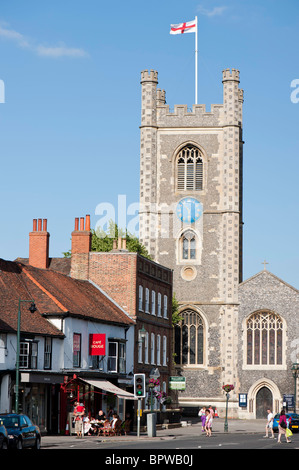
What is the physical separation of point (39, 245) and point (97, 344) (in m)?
10.2

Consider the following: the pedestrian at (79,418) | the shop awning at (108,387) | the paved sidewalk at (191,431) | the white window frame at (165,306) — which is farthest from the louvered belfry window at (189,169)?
the pedestrian at (79,418)

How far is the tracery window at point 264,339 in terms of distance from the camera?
7938 cm

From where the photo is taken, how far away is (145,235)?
8181 cm

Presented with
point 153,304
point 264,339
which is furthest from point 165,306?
point 264,339

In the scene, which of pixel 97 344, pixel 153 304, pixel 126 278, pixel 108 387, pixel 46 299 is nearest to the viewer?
pixel 108 387

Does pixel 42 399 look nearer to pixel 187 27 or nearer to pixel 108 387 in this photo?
pixel 108 387

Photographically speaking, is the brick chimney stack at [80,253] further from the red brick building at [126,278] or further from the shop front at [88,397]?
the shop front at [88,397]

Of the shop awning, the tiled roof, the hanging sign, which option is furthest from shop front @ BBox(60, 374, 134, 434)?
the hanging sign

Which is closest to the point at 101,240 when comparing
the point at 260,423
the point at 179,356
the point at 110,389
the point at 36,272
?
the point at 179,356

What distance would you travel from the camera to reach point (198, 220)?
81500mm

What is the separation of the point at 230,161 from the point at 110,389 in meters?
37.4

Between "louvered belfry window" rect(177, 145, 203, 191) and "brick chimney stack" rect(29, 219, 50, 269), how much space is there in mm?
25921

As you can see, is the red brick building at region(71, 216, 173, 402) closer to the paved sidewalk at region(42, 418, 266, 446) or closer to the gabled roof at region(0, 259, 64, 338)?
the paved sidewalk at region(42, 418, 266, 446)

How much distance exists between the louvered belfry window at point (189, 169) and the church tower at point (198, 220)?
0.09 meters
